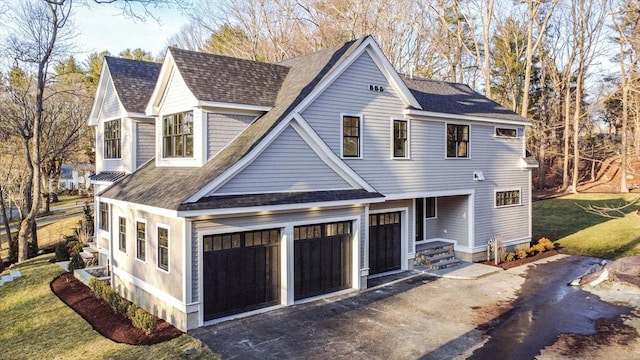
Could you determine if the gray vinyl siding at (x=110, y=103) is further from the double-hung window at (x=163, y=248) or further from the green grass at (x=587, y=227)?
the green grass at (x=587, y=227)

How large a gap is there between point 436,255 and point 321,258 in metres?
6.69

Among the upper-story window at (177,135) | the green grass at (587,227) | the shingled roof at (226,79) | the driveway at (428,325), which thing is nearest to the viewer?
the driveway at (428,325)

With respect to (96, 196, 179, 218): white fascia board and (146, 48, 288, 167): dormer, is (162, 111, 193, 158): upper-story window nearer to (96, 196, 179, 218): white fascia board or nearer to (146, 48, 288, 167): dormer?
(146, 48, 288, 167): dormer

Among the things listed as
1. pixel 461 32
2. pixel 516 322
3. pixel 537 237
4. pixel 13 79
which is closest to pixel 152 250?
pixel 516 322

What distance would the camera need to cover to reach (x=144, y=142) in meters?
16.4

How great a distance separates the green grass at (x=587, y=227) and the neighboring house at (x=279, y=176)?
14.3 feet

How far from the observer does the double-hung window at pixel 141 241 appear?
42.0 ft

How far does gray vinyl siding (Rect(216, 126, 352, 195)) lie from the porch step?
19.8 feet

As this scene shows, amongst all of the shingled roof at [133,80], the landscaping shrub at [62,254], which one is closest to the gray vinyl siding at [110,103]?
the shingled roof at [133,80]

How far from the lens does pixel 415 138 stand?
656 inches

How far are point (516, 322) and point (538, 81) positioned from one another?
36.6m

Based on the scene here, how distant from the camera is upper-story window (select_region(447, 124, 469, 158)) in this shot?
1795 centimetres

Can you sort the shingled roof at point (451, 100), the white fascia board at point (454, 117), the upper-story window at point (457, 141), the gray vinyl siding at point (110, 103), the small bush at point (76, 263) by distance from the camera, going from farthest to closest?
the upper-story window at point (457, 141) → the shingled roof at point (451, 100) → the small bush at point (76, 263) → the gray vinyl siding at point (110, 103) → the white fascia board at point (454, 117)

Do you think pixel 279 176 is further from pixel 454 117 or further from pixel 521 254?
pixel 521 254
